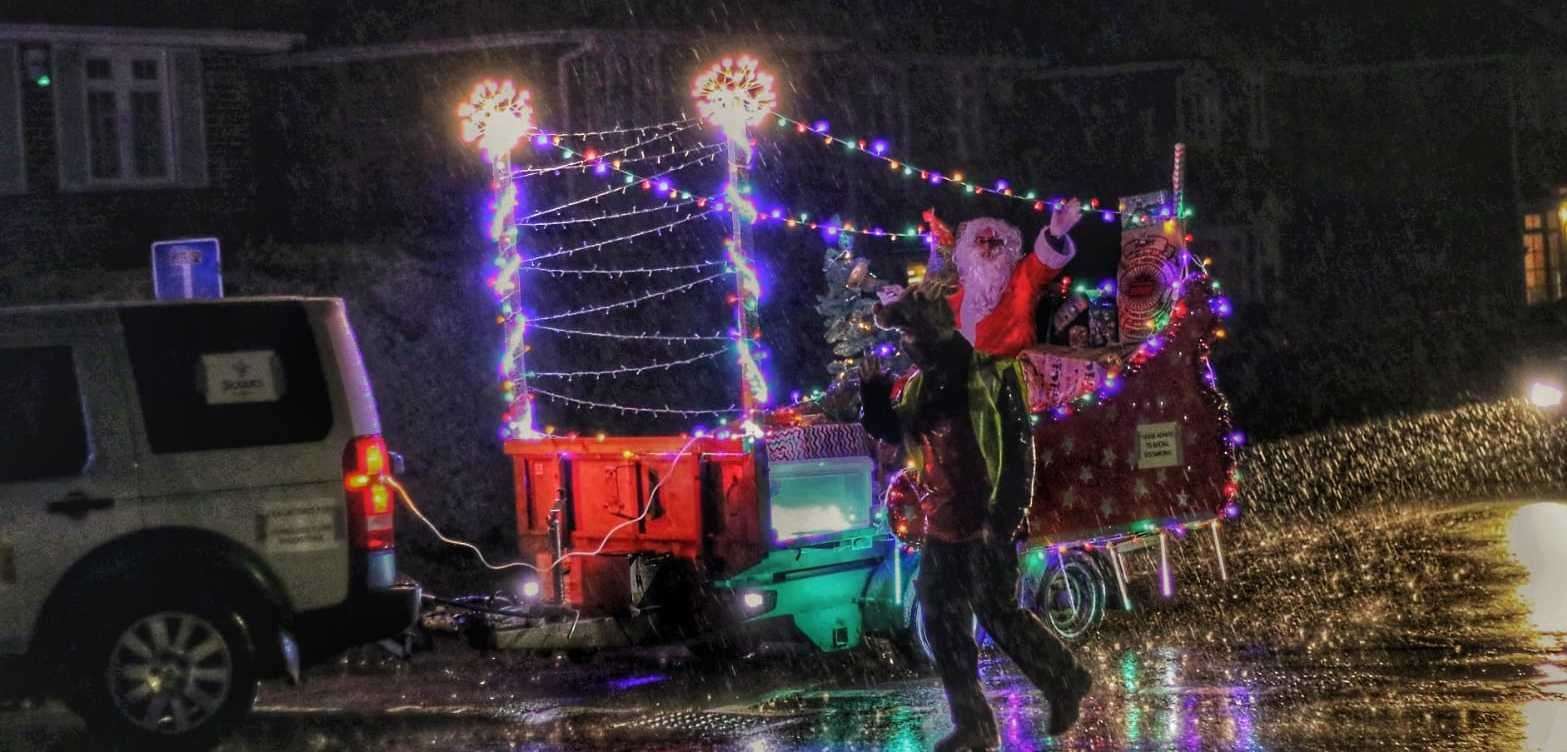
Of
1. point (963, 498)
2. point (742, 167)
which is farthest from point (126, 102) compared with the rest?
point (963, 498)

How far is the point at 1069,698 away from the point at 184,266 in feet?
22.4

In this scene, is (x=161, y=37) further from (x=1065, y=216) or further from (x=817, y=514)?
(x=817, y=514)

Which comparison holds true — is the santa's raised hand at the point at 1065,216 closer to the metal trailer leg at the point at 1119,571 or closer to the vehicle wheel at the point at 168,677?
the metal trailer leg at the point at 1119,571

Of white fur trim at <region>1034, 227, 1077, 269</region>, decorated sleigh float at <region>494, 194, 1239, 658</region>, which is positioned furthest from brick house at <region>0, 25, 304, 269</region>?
white fur trim at <region>1034, 227, 1077, 269</region>

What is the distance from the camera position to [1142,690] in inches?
342

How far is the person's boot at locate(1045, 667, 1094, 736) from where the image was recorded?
7.26 metres

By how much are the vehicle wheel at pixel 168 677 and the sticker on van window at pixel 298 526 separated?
37cm

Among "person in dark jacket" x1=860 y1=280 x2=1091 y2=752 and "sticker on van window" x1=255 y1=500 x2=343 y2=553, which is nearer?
"person in dark jacket" x1=860 y1=280 x2=1091 y2=752

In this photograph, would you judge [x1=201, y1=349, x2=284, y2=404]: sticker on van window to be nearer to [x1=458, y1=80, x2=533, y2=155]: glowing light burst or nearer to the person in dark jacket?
the person in dark jacket

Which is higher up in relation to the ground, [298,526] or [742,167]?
[742,167]

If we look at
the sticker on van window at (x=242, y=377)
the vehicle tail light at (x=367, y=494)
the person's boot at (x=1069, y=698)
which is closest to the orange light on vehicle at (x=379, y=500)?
the vehicle tail light at (x=367, y=494)

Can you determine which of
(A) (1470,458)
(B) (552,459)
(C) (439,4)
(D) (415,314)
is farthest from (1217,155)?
(B) (552,459)

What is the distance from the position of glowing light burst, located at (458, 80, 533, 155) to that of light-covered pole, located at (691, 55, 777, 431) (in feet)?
3.84

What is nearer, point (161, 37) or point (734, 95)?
point (734, 95)
